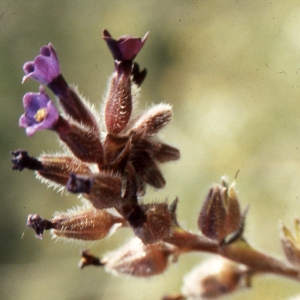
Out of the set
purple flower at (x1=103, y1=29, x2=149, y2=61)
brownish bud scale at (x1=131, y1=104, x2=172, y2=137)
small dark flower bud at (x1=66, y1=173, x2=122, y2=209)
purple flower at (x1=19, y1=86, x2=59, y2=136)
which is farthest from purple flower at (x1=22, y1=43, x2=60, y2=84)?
small dark flower bud at (x1=66, y1=173, x2=122, y2=209)

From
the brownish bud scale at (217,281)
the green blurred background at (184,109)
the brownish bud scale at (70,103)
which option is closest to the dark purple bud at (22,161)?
the brownish bud scale at (70,103)

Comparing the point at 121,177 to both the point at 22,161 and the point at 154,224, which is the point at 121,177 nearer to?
the point at 154,224

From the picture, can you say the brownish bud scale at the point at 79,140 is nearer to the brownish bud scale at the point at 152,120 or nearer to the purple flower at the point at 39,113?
the purple flower at the point at 39,113

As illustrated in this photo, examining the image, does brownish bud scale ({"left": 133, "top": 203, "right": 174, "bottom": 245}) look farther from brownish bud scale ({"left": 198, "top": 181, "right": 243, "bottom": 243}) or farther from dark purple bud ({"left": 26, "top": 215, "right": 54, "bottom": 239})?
dark purple bud ({"left": 26, "top": 215, "right": 54, "bottom": 239})

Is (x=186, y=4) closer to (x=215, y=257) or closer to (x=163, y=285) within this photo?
(x=163, y=285)

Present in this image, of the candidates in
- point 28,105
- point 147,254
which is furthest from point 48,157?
point 147,254

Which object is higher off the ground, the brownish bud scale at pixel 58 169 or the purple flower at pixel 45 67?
the purple flower at pixel 45 67
